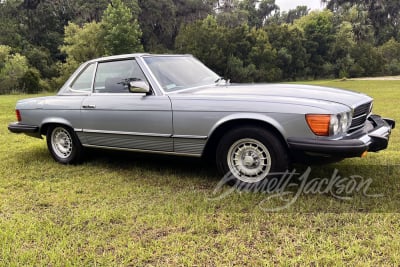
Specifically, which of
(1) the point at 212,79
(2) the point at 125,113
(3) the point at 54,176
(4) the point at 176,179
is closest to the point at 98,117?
(2) the point at 125,113

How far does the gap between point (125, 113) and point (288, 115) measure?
2.04m

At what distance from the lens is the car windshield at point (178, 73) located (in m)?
4.54

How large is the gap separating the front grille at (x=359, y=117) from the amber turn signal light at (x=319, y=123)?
0.48 m

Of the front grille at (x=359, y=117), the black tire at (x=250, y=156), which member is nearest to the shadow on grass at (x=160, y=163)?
the black tire at (x=250, y=156)

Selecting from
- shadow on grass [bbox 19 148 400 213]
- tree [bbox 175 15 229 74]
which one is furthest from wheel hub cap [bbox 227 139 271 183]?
tree [bbox 175 15 229 74]

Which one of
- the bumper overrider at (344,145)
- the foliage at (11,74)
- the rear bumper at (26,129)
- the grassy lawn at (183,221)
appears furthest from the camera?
the foliage at (11,74)

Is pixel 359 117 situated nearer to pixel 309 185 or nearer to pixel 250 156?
pixel 309 185

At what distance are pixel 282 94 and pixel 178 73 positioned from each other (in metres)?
1.50

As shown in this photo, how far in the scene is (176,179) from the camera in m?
4.52

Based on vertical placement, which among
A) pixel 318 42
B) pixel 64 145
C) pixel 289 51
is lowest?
pixel 64 145

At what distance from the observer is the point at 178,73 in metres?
4.76

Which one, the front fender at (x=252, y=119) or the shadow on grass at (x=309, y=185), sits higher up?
the front fender at (x=252, y=119)

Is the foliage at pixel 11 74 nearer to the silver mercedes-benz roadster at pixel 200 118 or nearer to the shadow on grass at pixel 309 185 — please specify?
the silver mercedes-benz roadster at pixel 200 118
